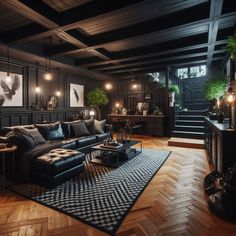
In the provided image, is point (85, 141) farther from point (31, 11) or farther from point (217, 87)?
point (217, 87)

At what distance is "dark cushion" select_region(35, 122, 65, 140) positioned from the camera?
4.54 m

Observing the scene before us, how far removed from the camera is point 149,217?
224 cm

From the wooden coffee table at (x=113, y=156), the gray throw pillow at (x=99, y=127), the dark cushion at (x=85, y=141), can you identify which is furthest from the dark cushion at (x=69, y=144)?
the gray throw pillow at (x=99, y=127)

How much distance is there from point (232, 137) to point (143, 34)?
2703mm

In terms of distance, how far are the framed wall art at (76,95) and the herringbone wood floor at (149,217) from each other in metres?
5.24

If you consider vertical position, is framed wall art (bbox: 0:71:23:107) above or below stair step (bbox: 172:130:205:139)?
above

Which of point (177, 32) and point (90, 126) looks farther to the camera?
point (90, 126)

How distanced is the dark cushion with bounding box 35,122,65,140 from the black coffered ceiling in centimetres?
204

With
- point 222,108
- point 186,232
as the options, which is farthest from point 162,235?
point 222,108

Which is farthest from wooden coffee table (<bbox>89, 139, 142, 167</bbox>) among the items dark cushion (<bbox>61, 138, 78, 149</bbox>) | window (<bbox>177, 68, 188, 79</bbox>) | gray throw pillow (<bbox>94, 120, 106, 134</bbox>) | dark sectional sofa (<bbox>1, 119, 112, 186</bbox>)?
window (<bbox>177, 68, 188, 79</bbox>)

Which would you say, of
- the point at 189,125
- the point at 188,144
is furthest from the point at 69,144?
the point at 189,125

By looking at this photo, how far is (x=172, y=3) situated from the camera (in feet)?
10.0

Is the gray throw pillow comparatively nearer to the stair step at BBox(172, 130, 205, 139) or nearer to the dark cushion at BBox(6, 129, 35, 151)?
the dark cushion at BBox(6, 129, 35, 151)

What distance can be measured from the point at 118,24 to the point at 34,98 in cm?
377
